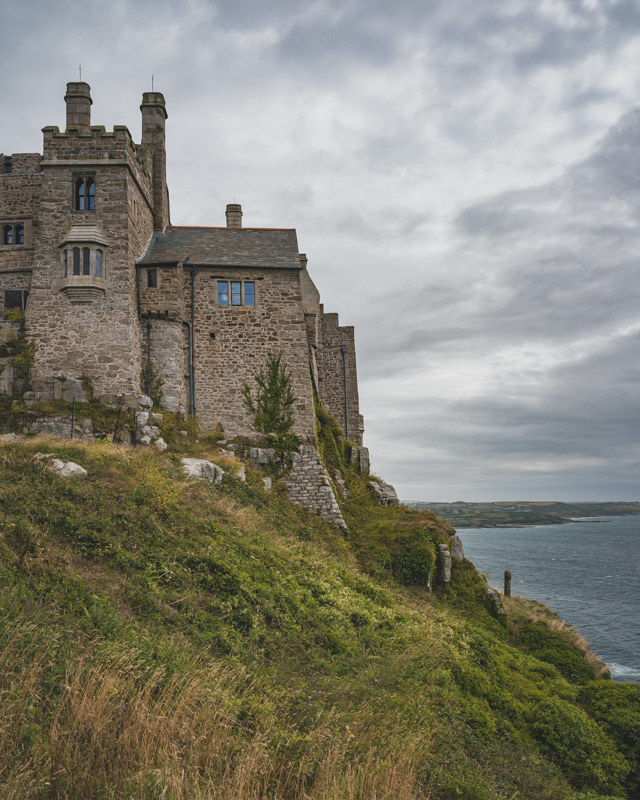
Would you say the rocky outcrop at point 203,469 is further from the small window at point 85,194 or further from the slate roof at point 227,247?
the small window at point 85,194

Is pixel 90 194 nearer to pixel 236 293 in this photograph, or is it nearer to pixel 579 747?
pixel 236 293

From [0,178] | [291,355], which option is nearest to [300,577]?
[291,355]

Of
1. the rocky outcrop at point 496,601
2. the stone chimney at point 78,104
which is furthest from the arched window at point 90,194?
the rocky outcrop at point 496,601

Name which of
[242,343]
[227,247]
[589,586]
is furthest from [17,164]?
[589,586]

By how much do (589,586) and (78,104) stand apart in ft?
201

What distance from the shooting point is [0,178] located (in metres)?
24.5

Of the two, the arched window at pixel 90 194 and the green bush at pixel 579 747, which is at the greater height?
the arched window at pixel 90 194

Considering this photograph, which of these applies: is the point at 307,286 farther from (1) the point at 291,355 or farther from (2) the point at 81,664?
(2) the point at 81,664

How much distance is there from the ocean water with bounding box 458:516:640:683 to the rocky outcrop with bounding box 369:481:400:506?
13.8m

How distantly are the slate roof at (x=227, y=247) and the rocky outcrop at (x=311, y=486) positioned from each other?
888cm

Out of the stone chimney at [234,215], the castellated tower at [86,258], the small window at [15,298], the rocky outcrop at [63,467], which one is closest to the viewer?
the rocky outcrop at [63,467]

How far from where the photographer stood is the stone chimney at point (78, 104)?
22.6 m

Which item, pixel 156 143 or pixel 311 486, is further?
pixel 156 143

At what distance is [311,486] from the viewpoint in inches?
886
